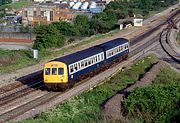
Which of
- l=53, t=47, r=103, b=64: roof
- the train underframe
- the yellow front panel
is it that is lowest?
the train underframe

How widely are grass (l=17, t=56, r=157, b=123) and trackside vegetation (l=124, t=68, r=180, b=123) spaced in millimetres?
1546

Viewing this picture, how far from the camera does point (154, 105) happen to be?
65.5ft

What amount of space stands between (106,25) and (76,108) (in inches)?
2712

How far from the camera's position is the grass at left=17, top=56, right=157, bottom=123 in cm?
1969

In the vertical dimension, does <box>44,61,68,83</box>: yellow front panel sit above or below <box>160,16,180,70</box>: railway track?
above

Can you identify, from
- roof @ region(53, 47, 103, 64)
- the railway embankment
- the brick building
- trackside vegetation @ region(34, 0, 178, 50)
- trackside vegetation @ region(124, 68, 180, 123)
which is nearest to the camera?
trackside vegetation @ region(124, 68, 180, 123)

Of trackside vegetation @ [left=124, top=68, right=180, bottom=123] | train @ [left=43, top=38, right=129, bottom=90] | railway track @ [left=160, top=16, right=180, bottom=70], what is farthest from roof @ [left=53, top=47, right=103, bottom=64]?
railway track @ [left=160, top=16, right=180, bottom=70]

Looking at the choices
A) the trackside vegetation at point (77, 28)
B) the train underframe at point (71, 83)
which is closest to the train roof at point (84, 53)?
the train underframe at point (71, 83)

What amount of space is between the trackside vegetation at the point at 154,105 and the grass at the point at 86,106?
5.07ft

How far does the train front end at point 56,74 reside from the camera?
89.6 ft

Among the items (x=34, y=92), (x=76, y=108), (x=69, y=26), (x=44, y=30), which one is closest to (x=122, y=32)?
(x=44, y=30)

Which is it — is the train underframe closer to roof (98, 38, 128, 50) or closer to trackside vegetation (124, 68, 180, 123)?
roof (98, 38, 128, 50)

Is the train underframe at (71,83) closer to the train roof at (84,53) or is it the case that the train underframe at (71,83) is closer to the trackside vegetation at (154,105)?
the train roof at (84,53)

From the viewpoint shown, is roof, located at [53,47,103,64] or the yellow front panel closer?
the yellow front panel
